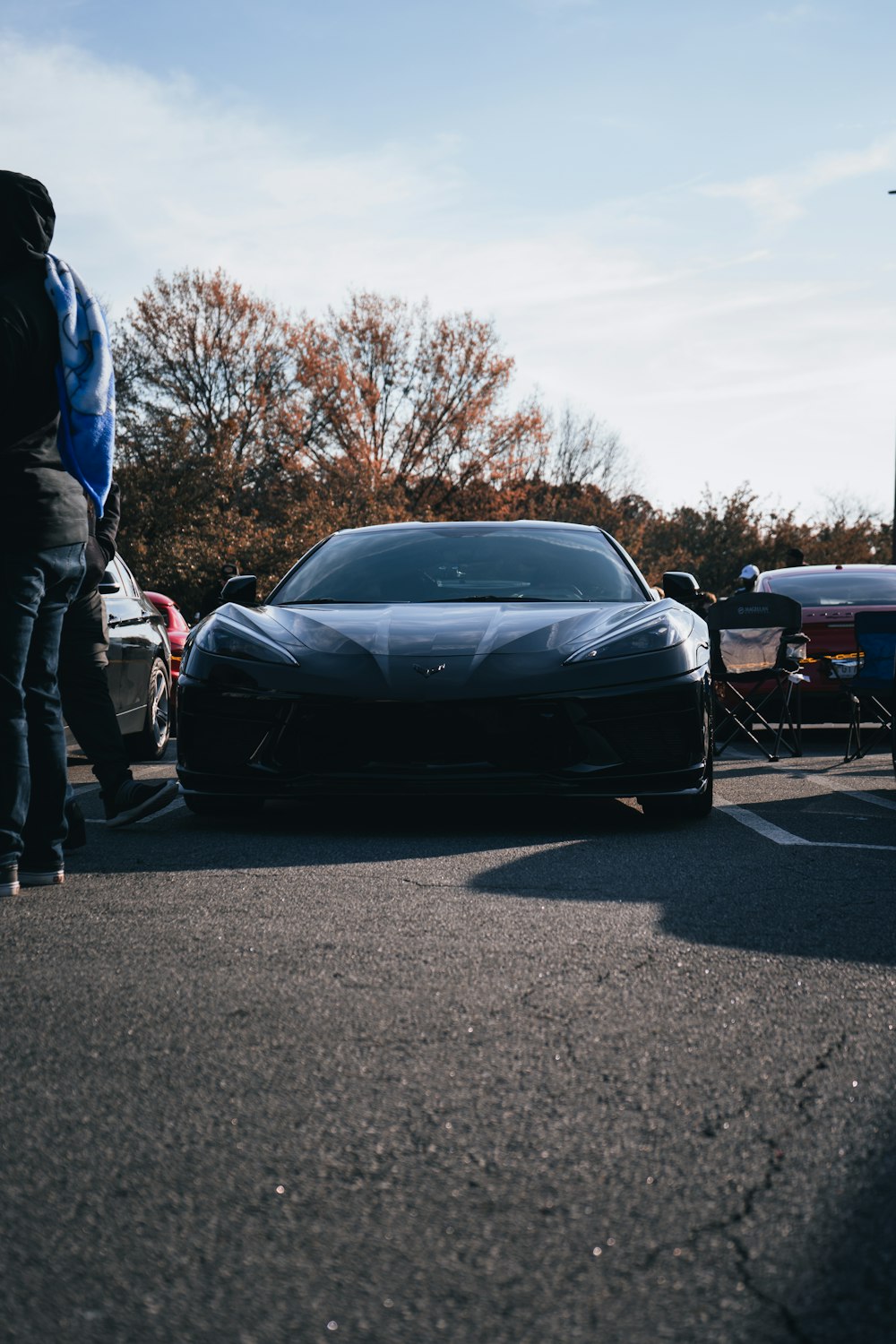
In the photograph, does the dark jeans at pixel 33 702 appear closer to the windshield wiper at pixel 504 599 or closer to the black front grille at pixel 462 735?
the black front grille at pixel 462 735

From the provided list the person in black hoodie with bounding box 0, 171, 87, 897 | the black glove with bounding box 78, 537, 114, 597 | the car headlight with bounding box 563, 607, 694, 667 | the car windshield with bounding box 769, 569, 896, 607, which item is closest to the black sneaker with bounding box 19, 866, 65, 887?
the person in black hoodie with bounding box 0, 171, 87, 897

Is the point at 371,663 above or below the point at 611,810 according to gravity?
above

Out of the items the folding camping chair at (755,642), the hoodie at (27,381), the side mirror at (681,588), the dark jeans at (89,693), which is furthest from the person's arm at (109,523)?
the folding camping chair at (755,642)

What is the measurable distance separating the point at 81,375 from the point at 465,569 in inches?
107

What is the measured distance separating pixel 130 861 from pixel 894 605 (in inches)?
347

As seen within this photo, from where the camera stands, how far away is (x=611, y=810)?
6.20m

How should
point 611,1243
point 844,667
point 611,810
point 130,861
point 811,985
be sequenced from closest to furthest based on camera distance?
point 611,1243
point 811,985
point 130,861
point 611,810
point 844,667

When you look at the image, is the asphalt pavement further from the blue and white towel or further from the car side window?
the car side window

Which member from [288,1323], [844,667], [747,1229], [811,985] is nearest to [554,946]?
[811,985]

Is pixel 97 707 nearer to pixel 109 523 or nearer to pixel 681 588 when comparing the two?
pixel 109 523

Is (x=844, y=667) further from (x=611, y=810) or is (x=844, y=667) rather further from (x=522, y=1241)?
(x=522, y=1241)

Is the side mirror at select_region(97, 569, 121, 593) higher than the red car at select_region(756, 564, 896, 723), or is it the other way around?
the side mirror at select_region(97, 569, 121, 593)

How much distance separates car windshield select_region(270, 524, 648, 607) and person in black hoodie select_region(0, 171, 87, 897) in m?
2.14

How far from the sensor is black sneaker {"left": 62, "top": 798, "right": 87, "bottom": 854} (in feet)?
16.5
